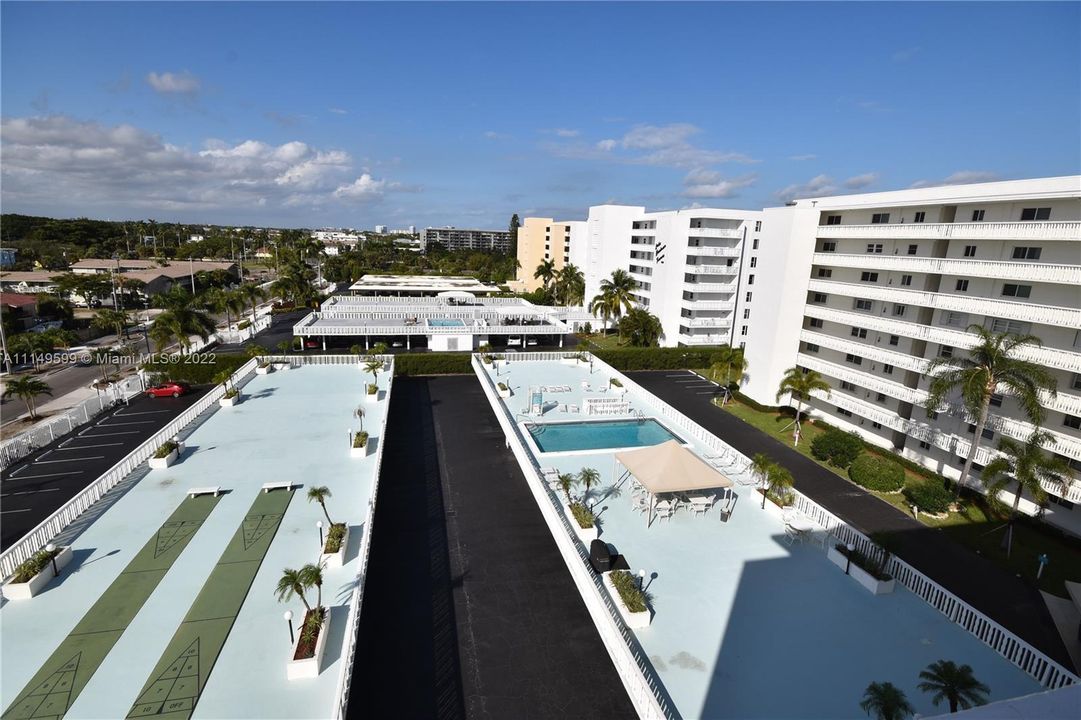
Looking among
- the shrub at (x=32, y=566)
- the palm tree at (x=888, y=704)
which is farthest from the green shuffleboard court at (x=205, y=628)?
the palm tree at (x=888, y=704)

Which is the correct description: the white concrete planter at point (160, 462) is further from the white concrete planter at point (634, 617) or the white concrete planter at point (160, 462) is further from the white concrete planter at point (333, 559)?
the white concrete planter at point (634, 617)

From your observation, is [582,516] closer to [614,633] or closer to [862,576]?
[614,633]

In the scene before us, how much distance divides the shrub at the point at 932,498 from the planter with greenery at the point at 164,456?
37368 millimetres

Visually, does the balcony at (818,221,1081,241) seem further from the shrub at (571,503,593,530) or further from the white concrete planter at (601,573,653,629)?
the white concrete planter at (601,573,653,629)

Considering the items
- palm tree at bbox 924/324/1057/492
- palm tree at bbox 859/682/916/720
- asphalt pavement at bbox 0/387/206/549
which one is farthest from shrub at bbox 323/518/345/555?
palm tree at bbox 924/324/1057/492

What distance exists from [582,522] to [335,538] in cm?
843

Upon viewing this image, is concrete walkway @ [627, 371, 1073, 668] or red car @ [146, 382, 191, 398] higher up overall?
red car @ [146, 382, 191, 398]

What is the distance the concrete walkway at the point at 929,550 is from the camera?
62.1ft

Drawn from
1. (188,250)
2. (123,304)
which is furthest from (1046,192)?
(188,250)

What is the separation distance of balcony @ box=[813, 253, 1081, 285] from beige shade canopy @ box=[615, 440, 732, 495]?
20457 mm

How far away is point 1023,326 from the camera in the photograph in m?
26.5

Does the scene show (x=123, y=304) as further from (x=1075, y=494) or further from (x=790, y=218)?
(x=1075, y=494)

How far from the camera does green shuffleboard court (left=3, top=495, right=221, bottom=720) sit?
11016mm

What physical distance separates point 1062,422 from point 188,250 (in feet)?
651
